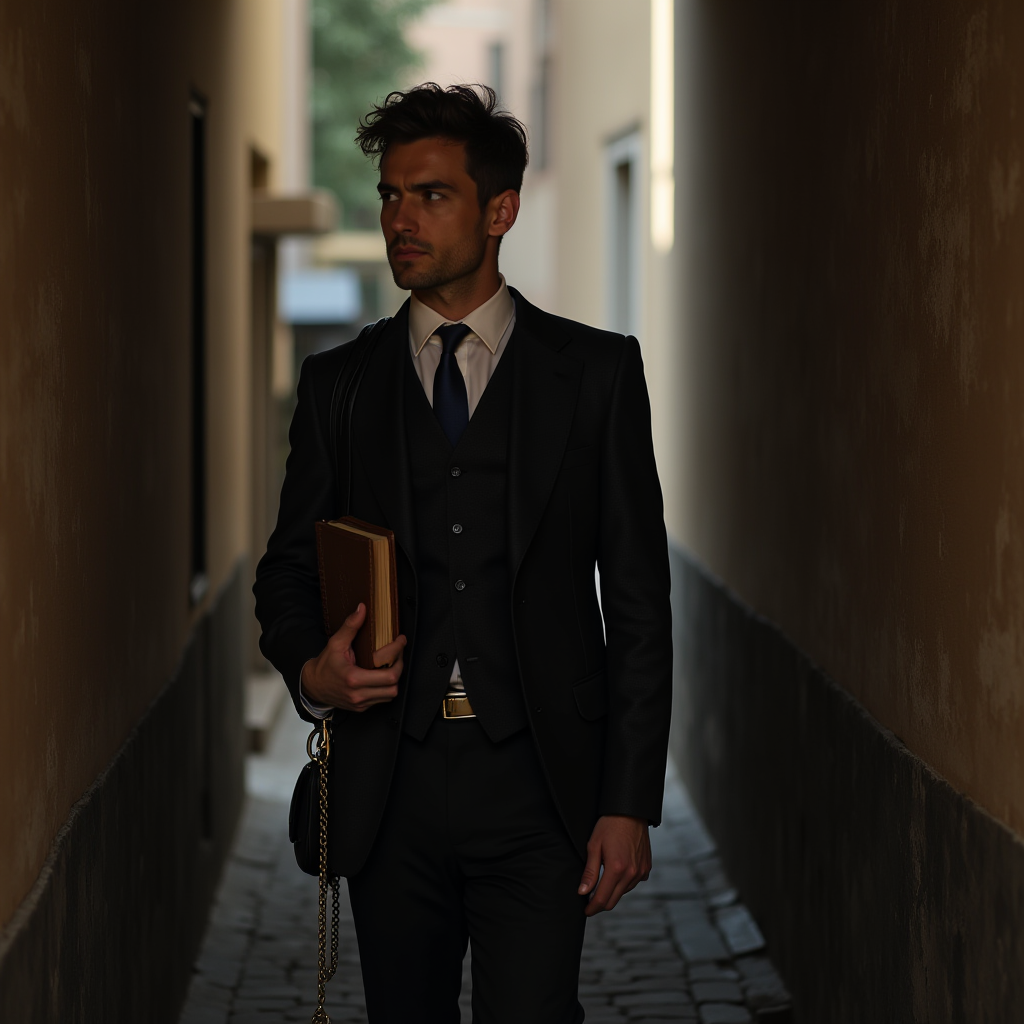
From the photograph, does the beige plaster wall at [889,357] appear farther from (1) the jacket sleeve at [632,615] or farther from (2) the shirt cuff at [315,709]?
(2) the shirt cuff at [315,709]

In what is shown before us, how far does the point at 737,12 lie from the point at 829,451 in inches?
106

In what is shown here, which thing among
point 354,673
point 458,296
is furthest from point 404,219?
point 354,673

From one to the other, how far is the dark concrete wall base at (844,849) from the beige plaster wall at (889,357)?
4.3 inches

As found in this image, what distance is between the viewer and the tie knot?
342cm

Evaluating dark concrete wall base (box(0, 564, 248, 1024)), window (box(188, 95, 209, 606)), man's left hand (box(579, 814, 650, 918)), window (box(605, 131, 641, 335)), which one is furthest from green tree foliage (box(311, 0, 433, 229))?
man's left hand (box(579, 814, 650, 918))

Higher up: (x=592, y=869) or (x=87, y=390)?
(x=87, y=390)

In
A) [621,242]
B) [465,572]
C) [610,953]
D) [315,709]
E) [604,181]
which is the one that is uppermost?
[604,181]

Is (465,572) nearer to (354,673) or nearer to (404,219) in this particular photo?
(354,673)

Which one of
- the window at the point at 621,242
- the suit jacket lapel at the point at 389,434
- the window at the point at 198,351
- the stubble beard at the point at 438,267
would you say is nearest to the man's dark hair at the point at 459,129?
the stubble beard at the point at 438,267

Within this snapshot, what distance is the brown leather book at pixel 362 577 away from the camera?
308 centimetres

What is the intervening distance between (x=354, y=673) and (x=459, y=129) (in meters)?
1.11

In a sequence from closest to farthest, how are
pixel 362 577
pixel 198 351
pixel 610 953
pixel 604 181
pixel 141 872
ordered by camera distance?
pixel 362 577
pixel 141 872
pixel 610 953
pixel 198 351
pixel 604 181

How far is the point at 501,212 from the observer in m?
3.47

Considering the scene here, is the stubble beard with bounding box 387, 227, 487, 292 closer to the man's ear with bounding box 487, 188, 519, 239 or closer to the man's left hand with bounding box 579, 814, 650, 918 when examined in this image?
the man's ear with bounding box 487, 188, 519, 239
